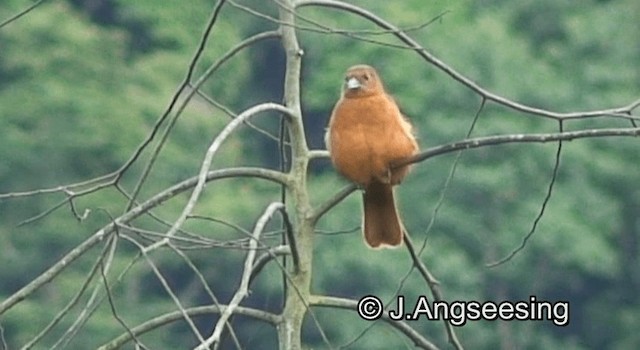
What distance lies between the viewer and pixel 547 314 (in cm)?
622

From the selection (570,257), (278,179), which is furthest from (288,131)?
(570,257)

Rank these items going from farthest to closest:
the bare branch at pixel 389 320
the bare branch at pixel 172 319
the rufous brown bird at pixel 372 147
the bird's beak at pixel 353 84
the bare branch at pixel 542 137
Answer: the bird's beak at pixel 353 84 → the rufous brown bird at pixel 372 147 → the bare branch at pixel 389 320 → the bare branch at pixel 172 319 → the bare branch at pixel 542 137

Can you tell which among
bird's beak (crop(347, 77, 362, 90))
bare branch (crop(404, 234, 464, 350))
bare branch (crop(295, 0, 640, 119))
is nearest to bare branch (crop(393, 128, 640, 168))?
bare branch (crop(295, 0, 640, 119))

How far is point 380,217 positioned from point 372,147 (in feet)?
0.62

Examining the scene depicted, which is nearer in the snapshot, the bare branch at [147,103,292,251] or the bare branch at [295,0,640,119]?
the bare branch at [147,103,292,251]

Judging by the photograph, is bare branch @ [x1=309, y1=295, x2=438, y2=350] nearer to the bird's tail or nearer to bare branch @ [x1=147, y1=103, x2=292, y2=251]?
bare branch @ [x1=147, y1=103, x2=292, y2=251]

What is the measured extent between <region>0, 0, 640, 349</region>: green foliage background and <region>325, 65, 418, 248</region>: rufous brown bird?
1395 centimetres

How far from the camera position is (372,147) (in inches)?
219

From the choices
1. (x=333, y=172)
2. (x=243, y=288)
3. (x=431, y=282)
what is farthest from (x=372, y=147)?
(x=333, y=172)

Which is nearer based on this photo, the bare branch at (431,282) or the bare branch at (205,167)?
the bare branch at (205,167)

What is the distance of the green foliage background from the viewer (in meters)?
21.2

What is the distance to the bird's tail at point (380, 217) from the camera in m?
5.61

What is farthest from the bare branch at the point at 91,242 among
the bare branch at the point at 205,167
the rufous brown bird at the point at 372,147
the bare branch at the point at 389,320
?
the rufous brown bird at the point at 372,147

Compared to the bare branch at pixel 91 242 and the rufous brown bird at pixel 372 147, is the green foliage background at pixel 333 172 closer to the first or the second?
the rufous brown bird at pixel 372 147
